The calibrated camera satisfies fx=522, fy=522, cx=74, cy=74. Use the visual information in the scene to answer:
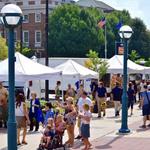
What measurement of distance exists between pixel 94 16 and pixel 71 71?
173 ft

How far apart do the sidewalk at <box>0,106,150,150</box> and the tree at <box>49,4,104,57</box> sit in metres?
54.5

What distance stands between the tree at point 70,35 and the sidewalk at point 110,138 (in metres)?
54.5

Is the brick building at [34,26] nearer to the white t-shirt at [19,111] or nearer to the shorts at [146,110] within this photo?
the shorts at [146,110]

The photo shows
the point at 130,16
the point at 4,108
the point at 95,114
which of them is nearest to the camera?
the point at 4,108

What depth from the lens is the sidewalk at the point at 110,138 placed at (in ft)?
51.4

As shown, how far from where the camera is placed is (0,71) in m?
21.1

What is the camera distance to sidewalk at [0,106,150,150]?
15.7 meters

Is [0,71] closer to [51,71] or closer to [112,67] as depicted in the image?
[51,71]

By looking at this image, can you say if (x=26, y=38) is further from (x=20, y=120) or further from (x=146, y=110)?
(x=20, y=120)

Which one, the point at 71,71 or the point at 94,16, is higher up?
the point at 94,16

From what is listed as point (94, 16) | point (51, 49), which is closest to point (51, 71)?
point (51, 49)

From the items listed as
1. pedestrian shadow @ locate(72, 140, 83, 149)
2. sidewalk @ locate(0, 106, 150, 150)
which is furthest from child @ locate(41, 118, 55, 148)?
pedestrian shadow @ locate(72, 140, 83, 149)

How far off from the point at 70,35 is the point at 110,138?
6022 cm

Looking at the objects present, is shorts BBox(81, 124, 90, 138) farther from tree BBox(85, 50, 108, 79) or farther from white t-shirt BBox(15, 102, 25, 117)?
tree BBox(85, 50, 108, 79)
